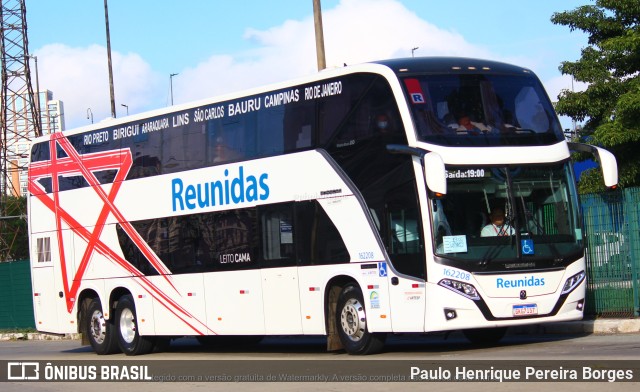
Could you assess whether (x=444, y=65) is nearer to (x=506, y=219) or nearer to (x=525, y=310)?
(x=506, y=219)

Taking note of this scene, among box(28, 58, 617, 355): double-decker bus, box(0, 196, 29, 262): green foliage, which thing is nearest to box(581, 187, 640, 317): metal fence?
box(28, 58, 617, 355): double-decker bus

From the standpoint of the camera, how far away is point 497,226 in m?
14.0

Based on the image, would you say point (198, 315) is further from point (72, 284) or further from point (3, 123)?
point (3, 123)

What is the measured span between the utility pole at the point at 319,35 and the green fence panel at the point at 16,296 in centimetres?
1367

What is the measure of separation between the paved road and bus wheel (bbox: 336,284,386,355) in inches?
8.9

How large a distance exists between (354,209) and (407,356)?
7.43 feet

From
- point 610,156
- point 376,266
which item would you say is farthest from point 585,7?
point 376,266

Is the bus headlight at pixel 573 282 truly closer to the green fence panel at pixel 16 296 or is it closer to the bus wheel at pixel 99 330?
the bus wheel at pixel 99 330

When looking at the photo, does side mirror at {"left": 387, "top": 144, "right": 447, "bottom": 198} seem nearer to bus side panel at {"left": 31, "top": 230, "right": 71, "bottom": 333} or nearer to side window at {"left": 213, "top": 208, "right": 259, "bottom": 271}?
side window at {"left": 213, "top": 208, "right": 259, "bottom": 271}

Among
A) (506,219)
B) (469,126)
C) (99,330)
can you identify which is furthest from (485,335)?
(99,330)

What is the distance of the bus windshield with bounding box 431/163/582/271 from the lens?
45.0 ft

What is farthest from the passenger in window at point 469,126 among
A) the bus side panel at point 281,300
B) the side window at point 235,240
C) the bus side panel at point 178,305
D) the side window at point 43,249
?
the side window at point 43,249

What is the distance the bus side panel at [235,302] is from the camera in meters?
16.8

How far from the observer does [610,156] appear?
47.7ft
